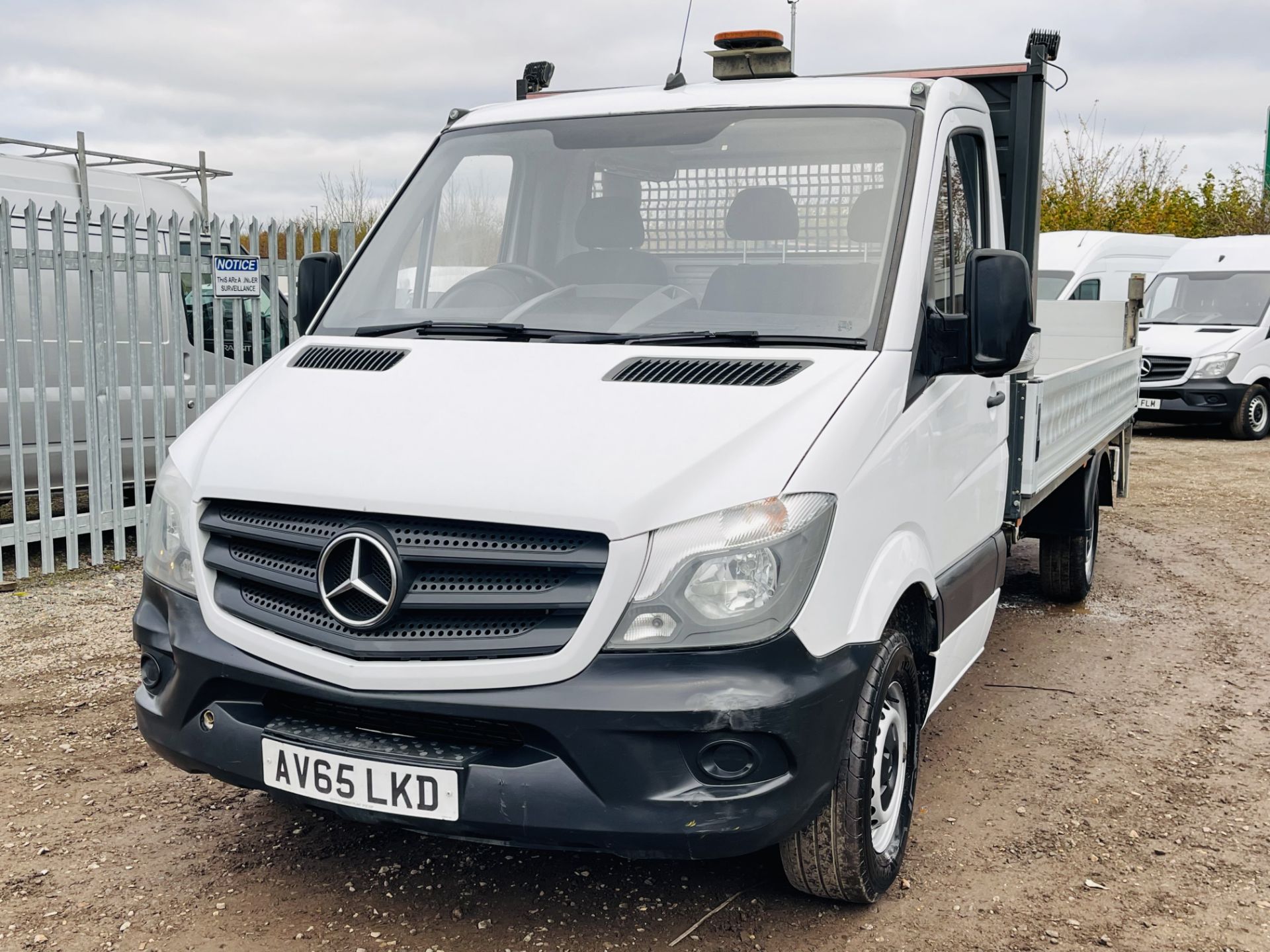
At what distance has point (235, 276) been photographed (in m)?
8.12

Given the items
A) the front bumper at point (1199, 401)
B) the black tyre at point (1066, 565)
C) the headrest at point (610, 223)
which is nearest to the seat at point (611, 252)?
the headrest at point (610, 223)

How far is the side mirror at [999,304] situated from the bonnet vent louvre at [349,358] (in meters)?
1.61

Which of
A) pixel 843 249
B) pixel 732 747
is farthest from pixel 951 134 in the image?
pixel 732 747

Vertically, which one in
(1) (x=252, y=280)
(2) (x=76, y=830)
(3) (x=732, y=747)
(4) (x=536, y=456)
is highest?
(1) (x=252, y=280)

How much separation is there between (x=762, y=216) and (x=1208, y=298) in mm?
14210

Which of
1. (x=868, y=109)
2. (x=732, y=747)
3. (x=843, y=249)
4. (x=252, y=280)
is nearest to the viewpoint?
(x=732, y=747)

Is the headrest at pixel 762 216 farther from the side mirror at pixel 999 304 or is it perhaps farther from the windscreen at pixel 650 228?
the side mirror at pixel 999 304

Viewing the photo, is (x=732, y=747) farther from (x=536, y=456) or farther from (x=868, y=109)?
(x=868, y=109)

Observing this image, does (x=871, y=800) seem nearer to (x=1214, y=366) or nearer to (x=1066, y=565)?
(x=1066, y=565)

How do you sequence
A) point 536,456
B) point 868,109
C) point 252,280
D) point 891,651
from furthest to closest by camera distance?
point 252,280 < point 868,109 < point 891,651 < point 536,456

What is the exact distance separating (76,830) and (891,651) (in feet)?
8.49

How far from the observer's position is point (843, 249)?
142 inches

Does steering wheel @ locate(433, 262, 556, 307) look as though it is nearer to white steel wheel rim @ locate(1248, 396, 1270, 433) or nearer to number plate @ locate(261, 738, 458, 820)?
number plate @ locate(261, 738, 458, 820)

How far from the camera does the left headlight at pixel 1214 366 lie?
15055mm
